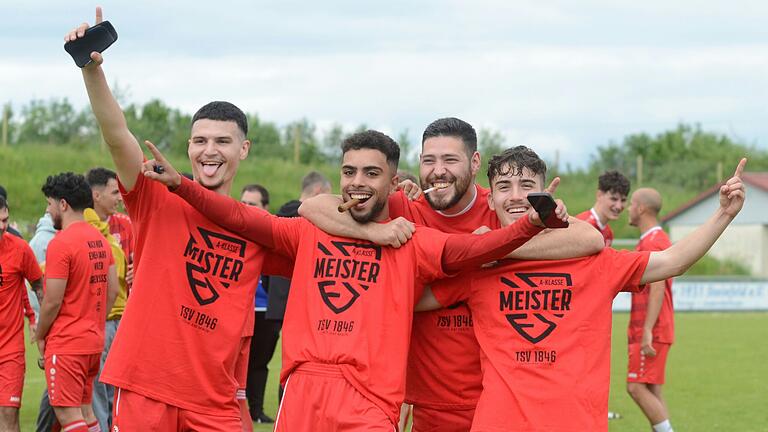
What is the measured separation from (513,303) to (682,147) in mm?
61519

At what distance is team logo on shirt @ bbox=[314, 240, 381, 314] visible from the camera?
4812 millimetres

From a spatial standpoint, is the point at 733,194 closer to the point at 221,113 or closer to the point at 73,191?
the point at 221,113

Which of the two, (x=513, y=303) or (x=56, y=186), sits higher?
(x=56, y=186)

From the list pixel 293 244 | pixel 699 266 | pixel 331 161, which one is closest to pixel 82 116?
pixel 331 161

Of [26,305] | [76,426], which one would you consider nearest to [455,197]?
[76,426]

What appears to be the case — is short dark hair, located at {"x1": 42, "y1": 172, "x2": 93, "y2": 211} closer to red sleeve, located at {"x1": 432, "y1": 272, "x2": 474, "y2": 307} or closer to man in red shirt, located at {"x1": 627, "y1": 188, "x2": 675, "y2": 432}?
red sleeve, located at {"x1": 432, "y1": 272, "x2": 474, "y2": 307}

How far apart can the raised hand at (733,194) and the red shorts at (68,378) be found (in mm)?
5269

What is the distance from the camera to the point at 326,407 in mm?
4617

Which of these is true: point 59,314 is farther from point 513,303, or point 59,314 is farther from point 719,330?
point 719,330

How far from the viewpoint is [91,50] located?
14.9 ft

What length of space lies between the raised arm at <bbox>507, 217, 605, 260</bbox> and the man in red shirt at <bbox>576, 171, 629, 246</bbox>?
5378 mm

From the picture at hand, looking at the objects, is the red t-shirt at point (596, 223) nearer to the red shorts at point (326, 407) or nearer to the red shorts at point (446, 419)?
the red shorts at point (446, 419)

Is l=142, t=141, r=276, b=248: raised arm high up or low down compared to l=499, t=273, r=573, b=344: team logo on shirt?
up

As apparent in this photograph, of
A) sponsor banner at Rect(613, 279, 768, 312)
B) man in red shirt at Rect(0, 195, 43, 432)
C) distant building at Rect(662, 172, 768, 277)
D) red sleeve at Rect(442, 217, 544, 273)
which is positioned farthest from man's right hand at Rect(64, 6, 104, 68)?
distant building at Rect(662, 172, 768, 277)
